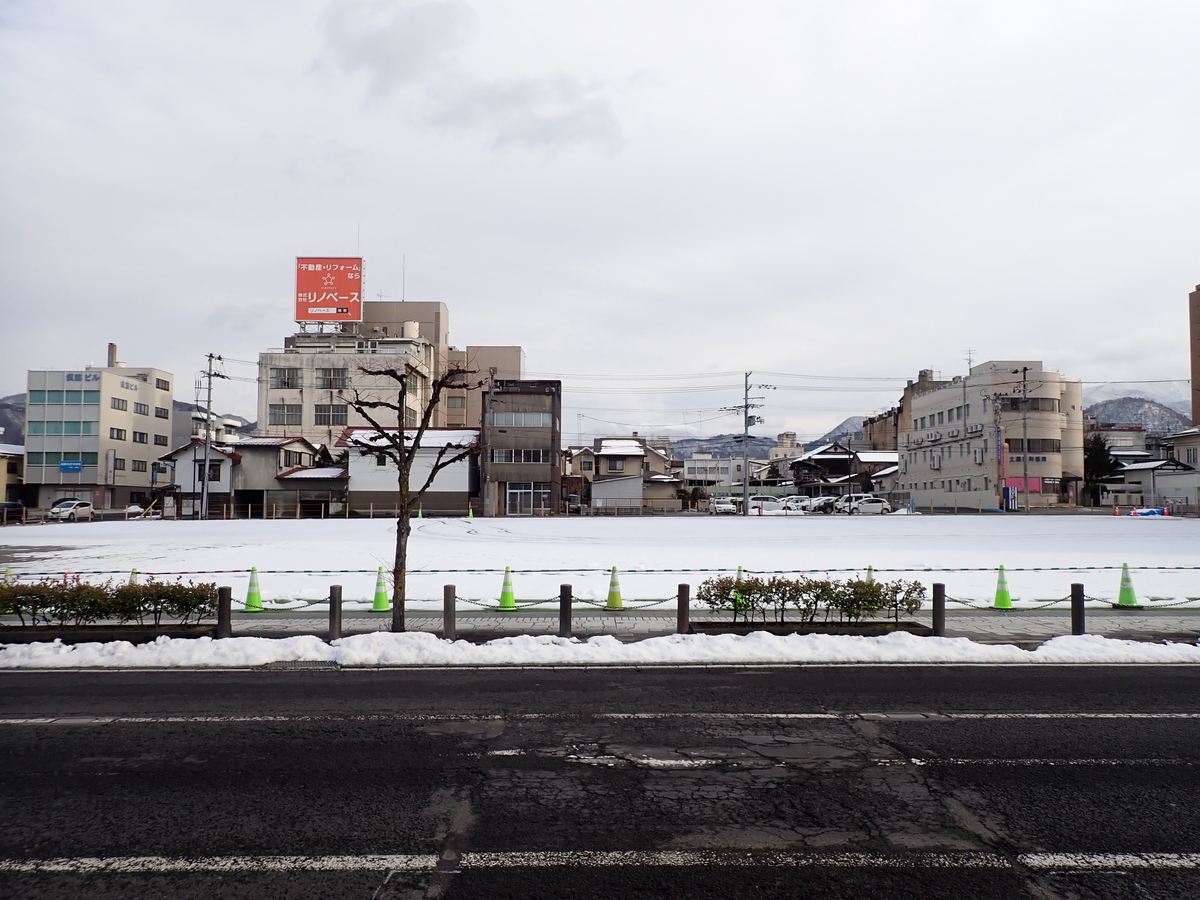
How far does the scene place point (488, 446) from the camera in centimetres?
6238

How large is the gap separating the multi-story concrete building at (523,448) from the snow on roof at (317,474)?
1207 centimetres

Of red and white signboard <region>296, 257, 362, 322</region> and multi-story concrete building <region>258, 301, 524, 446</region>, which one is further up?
red and white signboard <region>296, 257, 362, 322</region>

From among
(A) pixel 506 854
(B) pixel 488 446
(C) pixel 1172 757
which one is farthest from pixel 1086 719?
(B) pixel 488 446

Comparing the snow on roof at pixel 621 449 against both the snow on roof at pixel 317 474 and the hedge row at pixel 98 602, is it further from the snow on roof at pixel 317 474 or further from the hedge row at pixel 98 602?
the hedge row at pixel 98 602

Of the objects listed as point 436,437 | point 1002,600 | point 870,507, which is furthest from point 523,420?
point 1002,600

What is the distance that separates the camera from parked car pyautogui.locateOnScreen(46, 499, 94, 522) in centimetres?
5797

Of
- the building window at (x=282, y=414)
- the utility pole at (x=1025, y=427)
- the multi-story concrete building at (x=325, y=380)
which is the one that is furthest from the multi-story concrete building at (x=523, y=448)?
the utility pole at (x=1025, y=427)

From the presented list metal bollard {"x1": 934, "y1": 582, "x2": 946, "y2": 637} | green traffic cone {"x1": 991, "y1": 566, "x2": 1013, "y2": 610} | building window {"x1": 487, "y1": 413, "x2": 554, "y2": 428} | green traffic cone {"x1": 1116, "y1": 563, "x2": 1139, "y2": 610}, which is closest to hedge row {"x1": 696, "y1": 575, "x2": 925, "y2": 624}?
metal bollard {"x1": 934, "y1": 582, "x2": 946, "y2": 637}

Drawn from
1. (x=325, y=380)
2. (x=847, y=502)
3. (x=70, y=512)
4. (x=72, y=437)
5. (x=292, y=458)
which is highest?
(x=325, y=380)

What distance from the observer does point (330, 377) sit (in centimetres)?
8519

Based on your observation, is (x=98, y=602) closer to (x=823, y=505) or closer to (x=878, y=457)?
(x=823, y=505)

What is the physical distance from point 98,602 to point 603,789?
34.2ft

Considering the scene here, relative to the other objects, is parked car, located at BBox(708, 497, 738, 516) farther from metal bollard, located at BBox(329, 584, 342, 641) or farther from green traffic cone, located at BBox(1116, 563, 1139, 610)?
metal bollard, located at BBox(329, 584, 342, 641)

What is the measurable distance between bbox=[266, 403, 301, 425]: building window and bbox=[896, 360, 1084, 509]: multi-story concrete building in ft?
240
